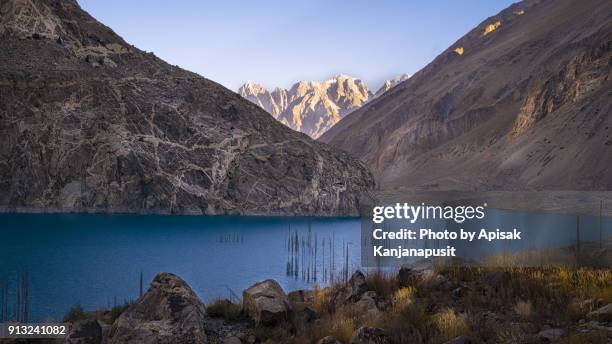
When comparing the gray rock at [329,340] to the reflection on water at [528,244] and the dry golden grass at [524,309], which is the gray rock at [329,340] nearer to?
the dry golden grass at [524,309]

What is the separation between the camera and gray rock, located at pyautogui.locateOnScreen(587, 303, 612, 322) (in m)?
10.3

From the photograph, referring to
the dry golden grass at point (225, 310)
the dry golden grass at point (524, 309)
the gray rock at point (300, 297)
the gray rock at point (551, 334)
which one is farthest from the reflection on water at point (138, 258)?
the gray rock at point (551, 334)

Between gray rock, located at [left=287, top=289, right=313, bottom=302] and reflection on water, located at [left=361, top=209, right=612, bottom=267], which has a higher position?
reflection on water, located at [left=361, top=209, right=612, bottom=267]

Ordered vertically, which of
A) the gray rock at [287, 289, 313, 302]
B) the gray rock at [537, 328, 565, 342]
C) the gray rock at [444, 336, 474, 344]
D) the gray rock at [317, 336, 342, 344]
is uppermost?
the gray rock at [537, 328, 565, 342]

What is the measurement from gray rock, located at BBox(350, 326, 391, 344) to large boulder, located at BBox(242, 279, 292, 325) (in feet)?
9.92

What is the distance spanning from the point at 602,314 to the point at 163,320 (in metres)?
8.45

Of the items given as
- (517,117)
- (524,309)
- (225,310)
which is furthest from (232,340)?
(517,117)

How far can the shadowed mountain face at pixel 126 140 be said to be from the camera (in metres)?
90.8

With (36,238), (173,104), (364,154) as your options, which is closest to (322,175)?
(173,104)

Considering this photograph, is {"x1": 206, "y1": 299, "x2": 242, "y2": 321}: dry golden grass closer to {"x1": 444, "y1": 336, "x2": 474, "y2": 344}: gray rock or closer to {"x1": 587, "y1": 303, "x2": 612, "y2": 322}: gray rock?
{"x1": 444, "y1": 336, "x2": 474, "y2": 344}: gray rock

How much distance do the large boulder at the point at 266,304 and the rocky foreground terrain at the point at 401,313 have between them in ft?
0.08

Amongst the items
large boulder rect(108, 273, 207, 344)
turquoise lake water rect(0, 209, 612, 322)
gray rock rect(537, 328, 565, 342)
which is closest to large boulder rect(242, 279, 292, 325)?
large boulder rect(108, 273, 207, 344)

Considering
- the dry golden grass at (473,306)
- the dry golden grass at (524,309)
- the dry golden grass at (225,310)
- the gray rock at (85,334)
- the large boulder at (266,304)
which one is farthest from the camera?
the dry golden grass at (225,310)

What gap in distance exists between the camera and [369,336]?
10.5 m
